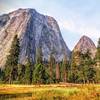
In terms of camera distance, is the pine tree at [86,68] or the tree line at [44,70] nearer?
the tree line at [44,70]

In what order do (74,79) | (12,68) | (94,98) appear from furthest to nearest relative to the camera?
(74,79) → (12,68) → (94,98)

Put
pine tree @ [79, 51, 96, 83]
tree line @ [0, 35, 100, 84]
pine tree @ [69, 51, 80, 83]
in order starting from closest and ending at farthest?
tree line @ [0, 35, 100, 84]
pine tree @ [79, 51, 96, 83]
pine tree @ [69, 51, 80, 83]

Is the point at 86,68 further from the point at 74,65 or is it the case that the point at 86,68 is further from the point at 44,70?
the point at 44,70

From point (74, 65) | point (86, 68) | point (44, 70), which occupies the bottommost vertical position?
point (44, 70)

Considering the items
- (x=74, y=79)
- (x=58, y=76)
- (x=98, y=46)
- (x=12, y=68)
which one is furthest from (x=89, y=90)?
(x=58, y=76)

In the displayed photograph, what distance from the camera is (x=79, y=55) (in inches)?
4530

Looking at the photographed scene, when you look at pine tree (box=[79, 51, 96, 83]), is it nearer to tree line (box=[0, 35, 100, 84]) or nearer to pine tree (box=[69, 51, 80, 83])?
tree line (box=[0, 35, 100, 84])

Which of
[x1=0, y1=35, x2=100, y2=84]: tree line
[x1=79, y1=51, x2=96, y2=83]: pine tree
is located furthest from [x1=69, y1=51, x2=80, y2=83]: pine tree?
[x1=79, y1=51, x2=96, y2=83]: pine tree

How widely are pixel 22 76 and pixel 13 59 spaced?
134 ft

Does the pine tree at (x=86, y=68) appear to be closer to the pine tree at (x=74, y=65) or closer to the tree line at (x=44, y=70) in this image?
the tree line at (x=44, y=70)

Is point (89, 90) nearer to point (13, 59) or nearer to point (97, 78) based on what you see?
point (13, 59)

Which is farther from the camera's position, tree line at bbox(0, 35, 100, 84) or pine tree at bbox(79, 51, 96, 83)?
pine tree at bbox(79, 51, 96, 83)

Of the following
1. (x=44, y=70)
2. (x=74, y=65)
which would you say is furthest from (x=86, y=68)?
(x=44, y=70)

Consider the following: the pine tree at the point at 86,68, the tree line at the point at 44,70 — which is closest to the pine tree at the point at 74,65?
the tree line at the point at 44,70
